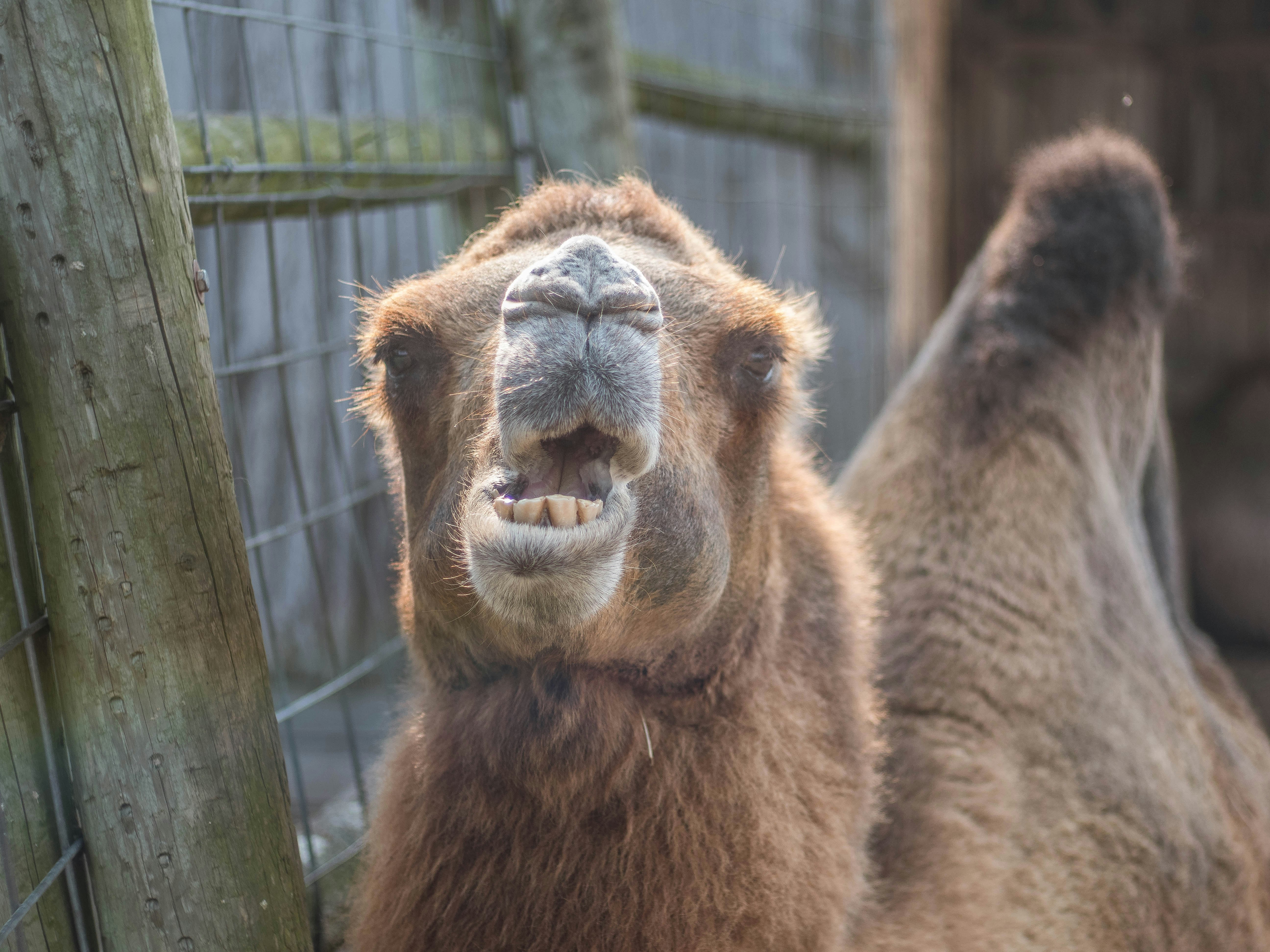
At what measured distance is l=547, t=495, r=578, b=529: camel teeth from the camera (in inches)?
Result: 60.8

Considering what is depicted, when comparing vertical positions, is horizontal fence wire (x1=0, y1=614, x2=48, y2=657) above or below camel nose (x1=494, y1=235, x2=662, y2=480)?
below

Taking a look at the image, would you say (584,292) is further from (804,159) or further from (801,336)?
(804,159)

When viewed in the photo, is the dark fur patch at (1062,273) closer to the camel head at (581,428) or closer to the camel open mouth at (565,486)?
the camel head at (581,428)

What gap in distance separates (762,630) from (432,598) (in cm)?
62

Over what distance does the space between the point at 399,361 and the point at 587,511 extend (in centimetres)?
61

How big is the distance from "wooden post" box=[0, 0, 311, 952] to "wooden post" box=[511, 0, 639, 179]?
2.05 metres

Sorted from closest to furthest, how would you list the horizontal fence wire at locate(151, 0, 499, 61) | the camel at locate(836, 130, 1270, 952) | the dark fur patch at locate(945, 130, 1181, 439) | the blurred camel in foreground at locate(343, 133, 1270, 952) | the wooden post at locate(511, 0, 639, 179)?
1. the blurred camel in foreground at locate(343, 133, 1270, 952)
2. the camel at locate(836, 130, 1270, 952)
3. the horizontal fence wire at locate(151, 0, 499, 61)
4. the dark fur patch at locate(945, 130, 1181, 439)
5. the wooden post at locate(511, 0, 639, 179)

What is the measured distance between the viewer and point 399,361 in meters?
1.99

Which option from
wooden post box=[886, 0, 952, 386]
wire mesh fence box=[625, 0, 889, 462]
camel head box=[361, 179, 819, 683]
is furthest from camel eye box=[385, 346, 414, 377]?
wooden post box=[886, 0, 952, 386]

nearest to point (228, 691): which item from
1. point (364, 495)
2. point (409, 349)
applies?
point (409, 349)

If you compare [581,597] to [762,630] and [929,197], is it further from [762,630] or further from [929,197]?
[929,197]

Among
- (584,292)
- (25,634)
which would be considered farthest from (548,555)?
(25,634)

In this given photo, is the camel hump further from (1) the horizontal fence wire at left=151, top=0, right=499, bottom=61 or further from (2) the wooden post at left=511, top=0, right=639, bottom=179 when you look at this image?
(1) the horizontal fence wire at left=151, top=0, right=499, bottom=61

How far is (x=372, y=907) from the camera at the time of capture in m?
2.01
